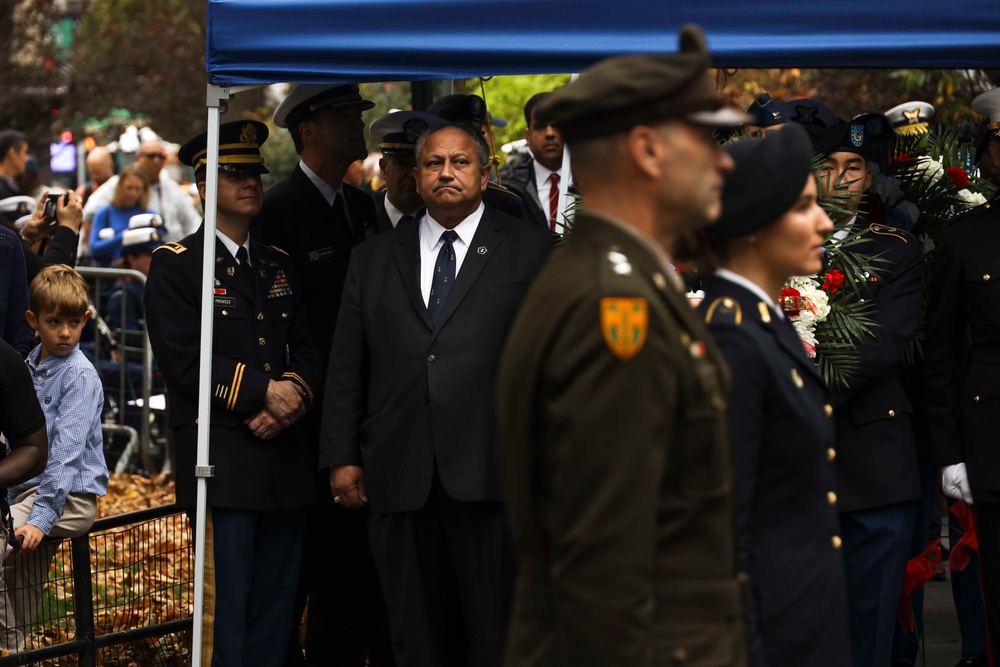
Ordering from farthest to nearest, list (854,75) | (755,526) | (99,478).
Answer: (854,75), (99,478), (755,526)

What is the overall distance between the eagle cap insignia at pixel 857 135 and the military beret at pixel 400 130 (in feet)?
5.55

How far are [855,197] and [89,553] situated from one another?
3163 mm

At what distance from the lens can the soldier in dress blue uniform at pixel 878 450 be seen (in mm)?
5043

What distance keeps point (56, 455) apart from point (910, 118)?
3.95m

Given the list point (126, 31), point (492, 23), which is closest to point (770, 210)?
point (492, 23)

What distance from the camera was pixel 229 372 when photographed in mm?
5250

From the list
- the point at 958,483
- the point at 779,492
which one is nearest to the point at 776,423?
the point at 779,492

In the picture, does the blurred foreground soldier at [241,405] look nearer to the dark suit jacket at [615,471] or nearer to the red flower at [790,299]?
the red flower at [790,299]

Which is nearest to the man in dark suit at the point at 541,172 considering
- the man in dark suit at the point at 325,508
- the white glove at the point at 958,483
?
the man in dark suit at the point at 325,508

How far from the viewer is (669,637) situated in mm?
2428

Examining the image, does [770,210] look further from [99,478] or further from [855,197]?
[99,478]

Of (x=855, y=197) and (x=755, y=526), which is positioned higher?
(x=855, y=197)

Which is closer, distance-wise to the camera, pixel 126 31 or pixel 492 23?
Answer: pixel 492 23

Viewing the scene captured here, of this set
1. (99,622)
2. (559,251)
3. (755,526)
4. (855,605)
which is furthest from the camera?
(99,622)
